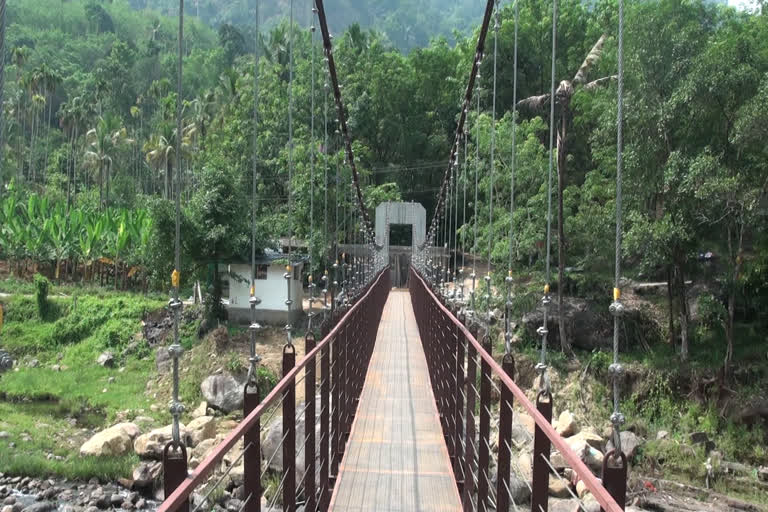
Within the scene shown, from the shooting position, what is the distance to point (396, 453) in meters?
3.37

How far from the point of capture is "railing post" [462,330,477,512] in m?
2.48

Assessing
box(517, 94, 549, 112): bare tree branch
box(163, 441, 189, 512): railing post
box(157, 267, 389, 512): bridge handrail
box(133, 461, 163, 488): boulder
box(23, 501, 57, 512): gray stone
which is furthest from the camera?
box(517, 94, 549, 112): bare tree branch

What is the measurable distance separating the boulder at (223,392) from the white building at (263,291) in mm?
4030

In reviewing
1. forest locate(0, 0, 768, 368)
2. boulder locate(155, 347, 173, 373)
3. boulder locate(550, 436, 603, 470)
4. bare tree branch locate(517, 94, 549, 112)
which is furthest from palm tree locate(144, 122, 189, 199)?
boulder locate(550, 436, 603, 470)

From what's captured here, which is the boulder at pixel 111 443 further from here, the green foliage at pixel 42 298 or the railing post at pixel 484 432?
the green foliage at pixel 42 298

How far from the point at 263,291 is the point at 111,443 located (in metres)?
7.46

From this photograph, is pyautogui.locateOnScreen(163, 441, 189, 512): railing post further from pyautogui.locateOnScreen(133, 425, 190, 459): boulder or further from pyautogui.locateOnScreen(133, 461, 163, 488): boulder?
pyautogui.locateOnScreen(133, 425, 190, 459): boulder

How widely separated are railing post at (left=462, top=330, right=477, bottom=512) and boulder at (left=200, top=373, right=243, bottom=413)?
9509 mm

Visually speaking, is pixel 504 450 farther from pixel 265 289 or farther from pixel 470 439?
pixel 265 289

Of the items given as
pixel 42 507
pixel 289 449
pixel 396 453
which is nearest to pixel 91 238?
pixel 42 507

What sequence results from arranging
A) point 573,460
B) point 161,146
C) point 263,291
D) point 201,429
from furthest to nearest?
1. point 161,146
2. point 263,291
3. point 201,429
4. point 573,460

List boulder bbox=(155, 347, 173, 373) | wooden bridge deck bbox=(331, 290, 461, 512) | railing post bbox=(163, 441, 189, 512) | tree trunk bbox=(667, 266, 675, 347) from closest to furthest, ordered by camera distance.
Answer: railing post bbox=(163, 441, 189, 512) → wooden bridge deck bbox=(331, 290, 461, 512) → tree trunk bbox=(667, 266, 675, 347) → boulder bbox=(155, 347, 173, 373)

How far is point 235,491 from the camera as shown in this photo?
22.1 feet

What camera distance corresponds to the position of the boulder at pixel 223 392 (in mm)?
11602
